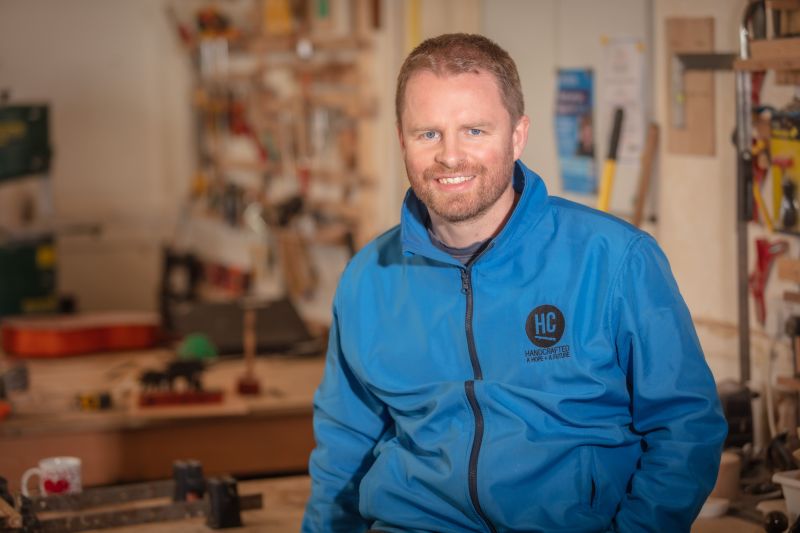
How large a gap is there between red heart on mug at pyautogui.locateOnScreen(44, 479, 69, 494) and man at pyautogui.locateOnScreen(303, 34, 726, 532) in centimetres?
95

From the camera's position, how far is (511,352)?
2.19 meters

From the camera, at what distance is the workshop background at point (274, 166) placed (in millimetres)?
3221

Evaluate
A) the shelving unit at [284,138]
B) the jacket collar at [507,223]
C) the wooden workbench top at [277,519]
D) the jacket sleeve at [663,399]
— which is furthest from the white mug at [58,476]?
the shelving unit at [284,138]

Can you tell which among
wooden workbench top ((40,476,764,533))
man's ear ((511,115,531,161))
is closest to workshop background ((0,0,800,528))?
wooden workbench top ((40,476,764,533))

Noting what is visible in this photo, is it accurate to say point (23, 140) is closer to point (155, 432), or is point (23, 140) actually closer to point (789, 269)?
point (155, 432)

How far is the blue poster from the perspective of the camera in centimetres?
373

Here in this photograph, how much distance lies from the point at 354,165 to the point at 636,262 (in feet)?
9.63

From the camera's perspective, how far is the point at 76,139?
6.92 metres

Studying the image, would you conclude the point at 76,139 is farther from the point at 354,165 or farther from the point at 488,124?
the point at 488,124

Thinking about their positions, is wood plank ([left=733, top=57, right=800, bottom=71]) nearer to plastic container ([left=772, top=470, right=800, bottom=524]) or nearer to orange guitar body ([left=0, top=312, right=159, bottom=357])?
plastic container ([left=772, top=470, right=800, bottom=524])

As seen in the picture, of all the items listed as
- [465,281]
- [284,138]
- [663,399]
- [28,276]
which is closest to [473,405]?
[465,281]

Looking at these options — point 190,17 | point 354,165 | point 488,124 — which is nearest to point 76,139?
point 190,17

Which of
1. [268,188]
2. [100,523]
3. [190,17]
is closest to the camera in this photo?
[100,523]

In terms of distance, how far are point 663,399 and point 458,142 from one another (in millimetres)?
543
